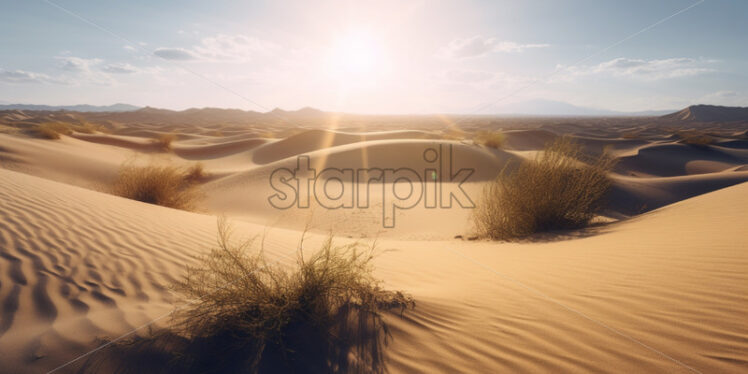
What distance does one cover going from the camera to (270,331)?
221 centimetres

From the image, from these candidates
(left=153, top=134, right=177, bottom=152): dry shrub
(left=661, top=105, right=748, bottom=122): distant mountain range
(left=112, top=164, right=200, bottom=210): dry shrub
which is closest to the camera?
(left=112, top=164, right=200, bottom=210): dry shrub

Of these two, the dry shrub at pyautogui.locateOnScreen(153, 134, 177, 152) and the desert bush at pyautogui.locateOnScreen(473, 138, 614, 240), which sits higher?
the dry shrub at pyautogui.locateOnScreen(153, 134, 177, 152)

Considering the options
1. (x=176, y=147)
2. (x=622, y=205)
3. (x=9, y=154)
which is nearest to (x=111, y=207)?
(x=9, y=154)

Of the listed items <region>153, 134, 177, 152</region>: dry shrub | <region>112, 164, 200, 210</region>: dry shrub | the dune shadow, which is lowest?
the dune shadow

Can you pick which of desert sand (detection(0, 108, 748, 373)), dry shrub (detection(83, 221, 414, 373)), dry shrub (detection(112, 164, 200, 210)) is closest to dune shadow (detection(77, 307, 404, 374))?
dry shrub (detection(83, 221, 414, 373))

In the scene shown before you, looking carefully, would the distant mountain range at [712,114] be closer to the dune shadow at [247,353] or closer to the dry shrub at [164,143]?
the dry shrub at [164,143]

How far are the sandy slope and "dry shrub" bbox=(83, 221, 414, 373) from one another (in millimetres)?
244

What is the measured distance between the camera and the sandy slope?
203 centimetres


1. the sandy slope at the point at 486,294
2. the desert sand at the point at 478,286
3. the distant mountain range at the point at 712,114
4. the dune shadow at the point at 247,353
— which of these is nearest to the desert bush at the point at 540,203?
the desert sand at the point at 478,286

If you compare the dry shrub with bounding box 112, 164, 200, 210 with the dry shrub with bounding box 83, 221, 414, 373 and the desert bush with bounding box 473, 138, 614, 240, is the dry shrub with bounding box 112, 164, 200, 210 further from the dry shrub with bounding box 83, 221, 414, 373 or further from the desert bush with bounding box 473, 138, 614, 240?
the desert bush with bounding box 473, 138, 614, 240

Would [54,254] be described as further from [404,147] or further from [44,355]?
[404,147]

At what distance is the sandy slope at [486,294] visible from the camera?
2033mm

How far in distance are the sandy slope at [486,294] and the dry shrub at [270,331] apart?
0.24 metres

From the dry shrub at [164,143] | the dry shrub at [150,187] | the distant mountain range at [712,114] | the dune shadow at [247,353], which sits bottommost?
the dune shadow at [247,353]
